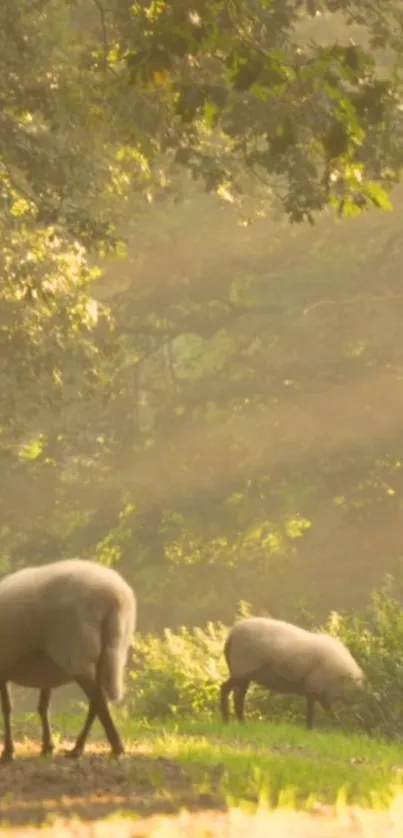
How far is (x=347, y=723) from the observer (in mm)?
15586

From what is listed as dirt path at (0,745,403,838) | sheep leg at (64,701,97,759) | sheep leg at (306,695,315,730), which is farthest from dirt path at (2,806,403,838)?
sheep leg at (306,695,315,730)

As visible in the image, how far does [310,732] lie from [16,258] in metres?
8.28

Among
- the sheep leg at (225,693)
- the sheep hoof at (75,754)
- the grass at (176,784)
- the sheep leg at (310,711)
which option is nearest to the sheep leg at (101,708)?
the grass at (176,784)

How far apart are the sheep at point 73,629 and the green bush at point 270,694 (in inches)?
270

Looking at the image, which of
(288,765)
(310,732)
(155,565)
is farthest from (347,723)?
(155,565)

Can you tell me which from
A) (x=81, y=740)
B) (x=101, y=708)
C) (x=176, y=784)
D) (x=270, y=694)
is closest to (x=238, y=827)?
(x=176, y=784)

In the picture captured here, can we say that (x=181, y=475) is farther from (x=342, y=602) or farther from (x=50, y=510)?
(x=342, y=602)

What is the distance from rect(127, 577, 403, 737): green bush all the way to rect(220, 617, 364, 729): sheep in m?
0.36

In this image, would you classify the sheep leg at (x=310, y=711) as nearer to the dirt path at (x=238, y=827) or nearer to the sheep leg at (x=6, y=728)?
the sheep leg at (x=6, y=728)

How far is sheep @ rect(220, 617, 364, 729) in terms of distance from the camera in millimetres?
15109

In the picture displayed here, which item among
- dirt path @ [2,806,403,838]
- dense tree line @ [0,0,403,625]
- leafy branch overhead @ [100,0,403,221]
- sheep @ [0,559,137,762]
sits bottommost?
dirt path @ [2,806,403,838]

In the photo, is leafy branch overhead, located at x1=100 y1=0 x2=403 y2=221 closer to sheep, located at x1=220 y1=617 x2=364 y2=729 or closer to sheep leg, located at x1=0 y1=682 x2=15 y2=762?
sheep leg, located at x1=0 y1=682 x2=15 y2=762

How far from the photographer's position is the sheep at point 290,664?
15109 mm

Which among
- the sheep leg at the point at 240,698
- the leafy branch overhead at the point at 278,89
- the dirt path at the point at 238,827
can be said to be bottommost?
the dirt path at the point at 238,827
